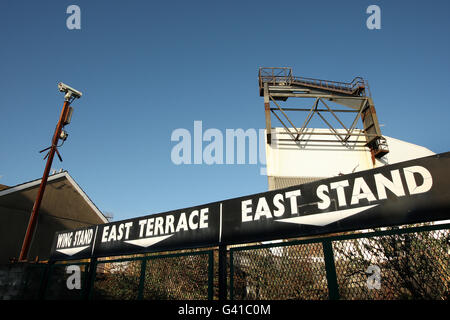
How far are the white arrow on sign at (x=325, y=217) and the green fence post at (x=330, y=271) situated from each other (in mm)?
320

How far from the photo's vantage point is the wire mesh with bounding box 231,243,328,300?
4.43 metres

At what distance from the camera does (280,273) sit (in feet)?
15.3

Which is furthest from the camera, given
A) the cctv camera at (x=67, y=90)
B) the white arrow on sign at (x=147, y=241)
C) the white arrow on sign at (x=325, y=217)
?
the cctv camera at (x=67, y=90)

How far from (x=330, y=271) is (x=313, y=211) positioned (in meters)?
0.93

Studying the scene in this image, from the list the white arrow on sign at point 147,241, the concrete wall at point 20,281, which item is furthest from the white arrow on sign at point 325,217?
the concrete wall at point 20,281

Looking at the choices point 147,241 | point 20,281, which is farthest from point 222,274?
point 20,281

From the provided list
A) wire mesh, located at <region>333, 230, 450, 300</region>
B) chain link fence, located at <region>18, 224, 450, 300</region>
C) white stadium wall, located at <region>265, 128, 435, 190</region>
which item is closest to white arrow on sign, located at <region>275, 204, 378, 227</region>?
chain link fence, located at <region>18, 224, 450, 300</region>

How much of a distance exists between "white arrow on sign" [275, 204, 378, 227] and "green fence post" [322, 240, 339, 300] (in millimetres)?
320

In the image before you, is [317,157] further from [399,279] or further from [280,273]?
[280,273]

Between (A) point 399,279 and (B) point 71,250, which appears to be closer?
(A) point 399,279

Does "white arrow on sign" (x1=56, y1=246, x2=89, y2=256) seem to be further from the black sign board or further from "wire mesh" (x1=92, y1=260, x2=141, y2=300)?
the black sign board

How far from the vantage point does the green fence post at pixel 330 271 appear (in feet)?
13.0

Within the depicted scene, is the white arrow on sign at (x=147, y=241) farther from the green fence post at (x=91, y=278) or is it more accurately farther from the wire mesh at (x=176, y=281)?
the green fence post at (x=91, y=278)
